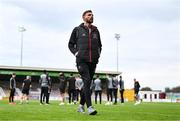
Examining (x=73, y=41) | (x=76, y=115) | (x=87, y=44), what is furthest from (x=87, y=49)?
(x=76, y=115)

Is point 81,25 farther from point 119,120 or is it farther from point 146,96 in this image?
point 146,96

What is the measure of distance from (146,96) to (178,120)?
60.1 metres

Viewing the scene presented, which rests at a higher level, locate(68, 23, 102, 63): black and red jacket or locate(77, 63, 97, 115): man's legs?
locate(68, 23, 102, 63): black and red jacket

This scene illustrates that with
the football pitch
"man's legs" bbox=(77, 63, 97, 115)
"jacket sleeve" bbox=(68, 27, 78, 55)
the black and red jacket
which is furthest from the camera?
"jacket sleeve" bbox=(68, 27, 78, 55)

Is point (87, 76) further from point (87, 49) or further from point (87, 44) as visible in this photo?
point (87, 44)

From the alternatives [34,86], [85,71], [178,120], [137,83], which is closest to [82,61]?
[85,71]

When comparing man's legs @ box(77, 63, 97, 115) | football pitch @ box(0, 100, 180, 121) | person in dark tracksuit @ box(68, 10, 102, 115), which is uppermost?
person in dark tracksuit @ box(68, 10, 102, 115)

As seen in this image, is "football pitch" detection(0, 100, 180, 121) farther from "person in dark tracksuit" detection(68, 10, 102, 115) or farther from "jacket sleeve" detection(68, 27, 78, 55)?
"jacket sleeve" detection(68, 27, 78, 55)

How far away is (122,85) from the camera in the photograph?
1019 inches

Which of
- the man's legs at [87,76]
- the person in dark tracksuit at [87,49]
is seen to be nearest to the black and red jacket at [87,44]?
the person in dark tracksuit at [87,49]

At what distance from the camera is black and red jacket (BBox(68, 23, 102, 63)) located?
8.48 meters

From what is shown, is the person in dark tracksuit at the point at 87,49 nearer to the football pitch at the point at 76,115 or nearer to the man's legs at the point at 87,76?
the man's legs at the point at 87,76

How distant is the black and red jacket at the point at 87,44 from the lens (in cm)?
848

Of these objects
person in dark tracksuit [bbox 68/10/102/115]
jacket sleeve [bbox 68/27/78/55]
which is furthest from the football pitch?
jacket sleeve [bbox 68/27/78/55]
